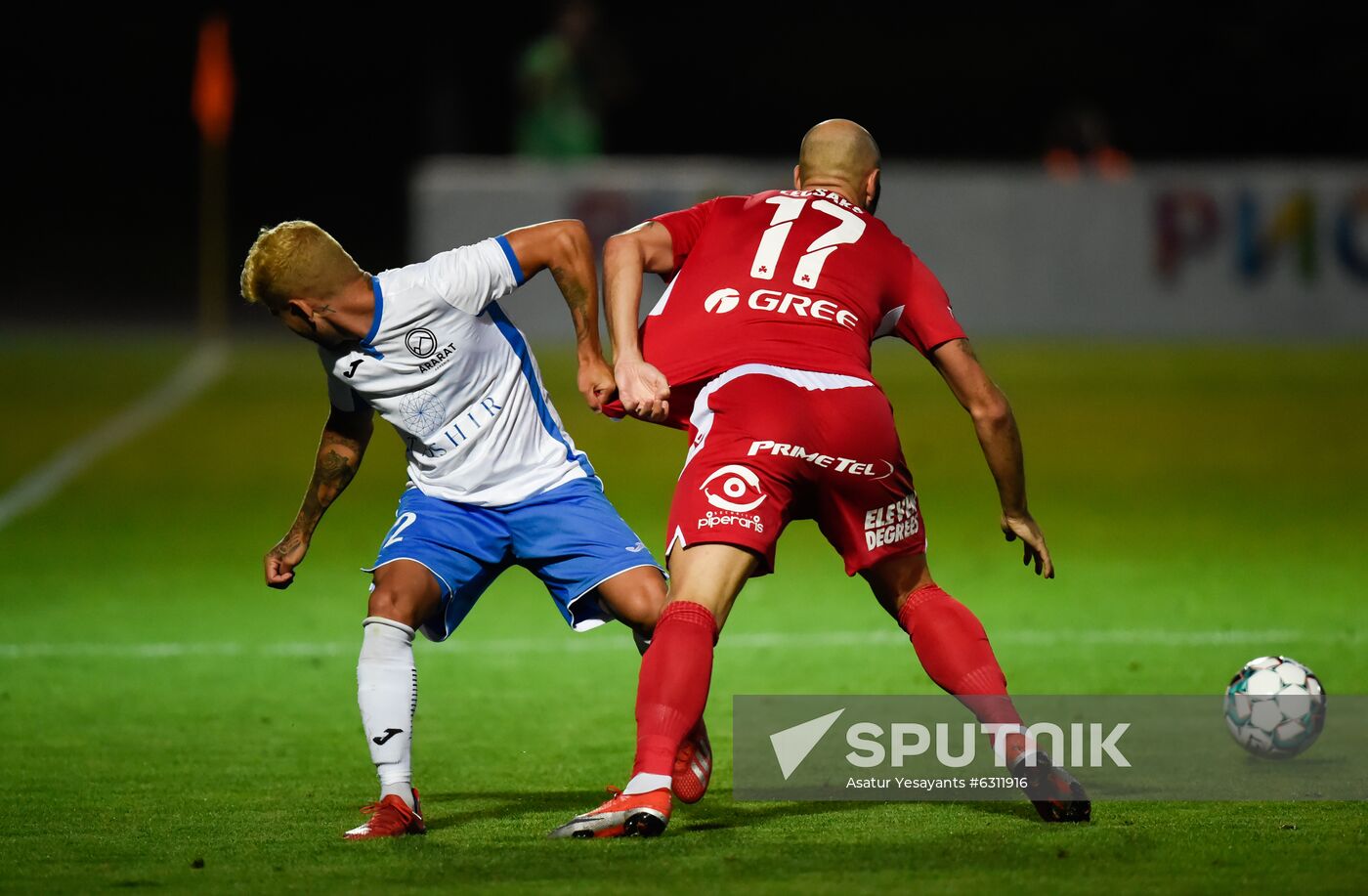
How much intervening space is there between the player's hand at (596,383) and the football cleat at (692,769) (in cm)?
97

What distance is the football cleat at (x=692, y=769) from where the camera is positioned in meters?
5.71

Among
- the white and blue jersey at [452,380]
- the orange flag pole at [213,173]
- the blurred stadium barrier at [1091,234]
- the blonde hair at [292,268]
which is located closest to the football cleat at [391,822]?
the white and blue jersey at [452,380]

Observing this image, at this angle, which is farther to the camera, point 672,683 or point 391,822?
point 391,822

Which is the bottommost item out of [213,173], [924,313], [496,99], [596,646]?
[596,646]

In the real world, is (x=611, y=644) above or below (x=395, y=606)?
below

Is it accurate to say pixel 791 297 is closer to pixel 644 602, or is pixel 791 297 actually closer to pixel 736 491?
pixel 736 491

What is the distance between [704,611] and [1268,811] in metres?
1.71

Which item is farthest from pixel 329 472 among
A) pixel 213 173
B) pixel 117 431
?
pixel 213 173

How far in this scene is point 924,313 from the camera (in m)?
5.89

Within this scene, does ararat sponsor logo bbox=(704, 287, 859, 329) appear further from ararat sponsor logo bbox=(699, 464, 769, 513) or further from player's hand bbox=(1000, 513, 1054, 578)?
player's hand bbox=(1000, 513, 1054, 578)

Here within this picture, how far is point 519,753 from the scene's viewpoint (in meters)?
7.07

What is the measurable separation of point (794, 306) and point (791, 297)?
1.2 inches

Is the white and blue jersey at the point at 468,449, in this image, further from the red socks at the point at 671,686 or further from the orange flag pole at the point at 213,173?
the orange flag pole at the point at 213,173

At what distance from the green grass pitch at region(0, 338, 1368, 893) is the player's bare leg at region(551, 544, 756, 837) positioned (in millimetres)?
95
